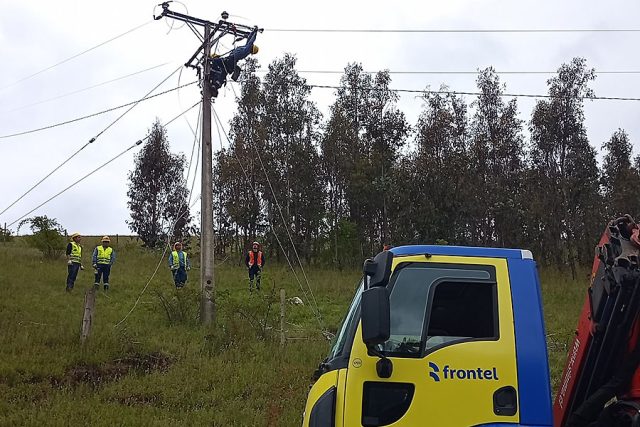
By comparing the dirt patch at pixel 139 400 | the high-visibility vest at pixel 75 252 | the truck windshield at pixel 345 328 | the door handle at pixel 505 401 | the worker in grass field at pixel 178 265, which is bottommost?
the dirt patch at pixel 139 400

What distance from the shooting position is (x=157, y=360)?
10656 mm

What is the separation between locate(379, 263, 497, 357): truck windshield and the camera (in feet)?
13.8

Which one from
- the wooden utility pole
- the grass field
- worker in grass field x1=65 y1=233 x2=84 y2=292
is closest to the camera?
the grass field

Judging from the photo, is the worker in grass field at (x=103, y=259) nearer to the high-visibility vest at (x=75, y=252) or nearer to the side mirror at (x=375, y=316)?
the high-visibility vest at (x=75, y=252)

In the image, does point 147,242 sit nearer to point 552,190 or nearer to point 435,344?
point 552,190

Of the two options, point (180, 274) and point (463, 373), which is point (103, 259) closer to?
point (180, 274)

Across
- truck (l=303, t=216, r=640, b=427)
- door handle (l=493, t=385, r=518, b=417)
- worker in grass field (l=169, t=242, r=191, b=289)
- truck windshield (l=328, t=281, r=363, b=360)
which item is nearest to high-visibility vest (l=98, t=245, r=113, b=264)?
worker in grass field (l=169, t=242, r=191, b=289)

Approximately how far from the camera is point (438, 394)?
4.06 m

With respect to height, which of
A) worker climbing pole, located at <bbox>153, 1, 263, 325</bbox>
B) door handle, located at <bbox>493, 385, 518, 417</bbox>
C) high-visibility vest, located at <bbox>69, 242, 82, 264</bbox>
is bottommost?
door handle, located at <bbox>493, 385, 518, 417</bbox>

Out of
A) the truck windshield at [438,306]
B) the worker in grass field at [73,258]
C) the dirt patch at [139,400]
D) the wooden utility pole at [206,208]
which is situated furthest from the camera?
the worker in grass field at [73,258]

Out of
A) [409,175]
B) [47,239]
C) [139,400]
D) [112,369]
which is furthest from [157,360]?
[409,175]

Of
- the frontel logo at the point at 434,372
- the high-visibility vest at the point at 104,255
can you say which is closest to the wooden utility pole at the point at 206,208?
the high-visibility vest at the point at 104,255

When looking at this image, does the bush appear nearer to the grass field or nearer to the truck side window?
the grass field

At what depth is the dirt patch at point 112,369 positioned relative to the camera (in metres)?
9.33
